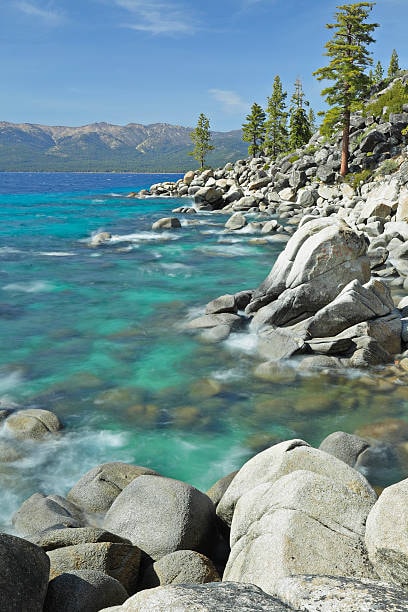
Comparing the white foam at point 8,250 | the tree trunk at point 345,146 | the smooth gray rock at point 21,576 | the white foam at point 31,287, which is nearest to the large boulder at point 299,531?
the smooth gray rock at point 21,576

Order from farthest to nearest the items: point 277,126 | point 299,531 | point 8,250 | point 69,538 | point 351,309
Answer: point 277,126, point 8,250, point 351,309, point 69,538, point 299,531

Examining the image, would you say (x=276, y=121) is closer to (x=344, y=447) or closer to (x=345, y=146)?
(x=345, y=146)

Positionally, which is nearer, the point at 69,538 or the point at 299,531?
the point at 299,531

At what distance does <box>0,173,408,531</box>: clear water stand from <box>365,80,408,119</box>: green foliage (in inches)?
1353

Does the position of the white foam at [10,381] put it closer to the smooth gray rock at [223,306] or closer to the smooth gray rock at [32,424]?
the smooth gray rock at [32,424]

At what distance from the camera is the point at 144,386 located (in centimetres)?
1420

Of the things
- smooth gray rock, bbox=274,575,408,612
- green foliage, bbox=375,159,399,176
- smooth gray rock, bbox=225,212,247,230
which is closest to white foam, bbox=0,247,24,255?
smooth gray rock, bbox=225,212,247,230

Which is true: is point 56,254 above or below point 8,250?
below

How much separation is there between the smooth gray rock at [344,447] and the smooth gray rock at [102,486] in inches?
139

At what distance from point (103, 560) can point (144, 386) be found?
8189 millimetres

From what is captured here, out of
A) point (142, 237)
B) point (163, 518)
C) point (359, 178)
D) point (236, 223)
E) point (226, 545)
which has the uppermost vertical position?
point (359, 178)

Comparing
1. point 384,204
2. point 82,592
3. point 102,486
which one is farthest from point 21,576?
point 384,204

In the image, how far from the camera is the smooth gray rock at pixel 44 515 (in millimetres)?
7855

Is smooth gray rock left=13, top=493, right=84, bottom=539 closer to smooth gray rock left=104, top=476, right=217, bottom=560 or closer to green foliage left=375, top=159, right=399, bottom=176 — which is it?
smooth gray rock left=104, top=476, right=217, bottom=560
